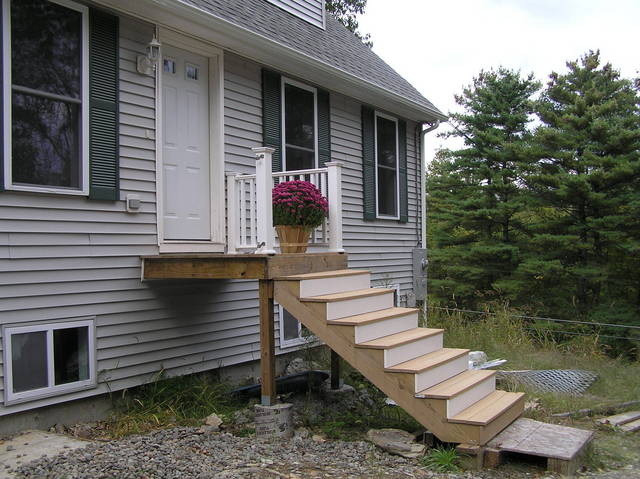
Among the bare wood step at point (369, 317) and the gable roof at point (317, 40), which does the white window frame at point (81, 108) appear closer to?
the gable roof at point (317, 40)

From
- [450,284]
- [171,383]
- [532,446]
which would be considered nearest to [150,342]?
[171,383]

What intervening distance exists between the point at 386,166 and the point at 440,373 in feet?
16.6

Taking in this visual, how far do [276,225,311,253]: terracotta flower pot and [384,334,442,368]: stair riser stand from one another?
53.6 inches

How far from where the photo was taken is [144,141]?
18.2 ft

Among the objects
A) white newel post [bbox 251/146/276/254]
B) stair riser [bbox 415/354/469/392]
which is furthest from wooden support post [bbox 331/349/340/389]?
white newel post [bbox 251/146/276/254]

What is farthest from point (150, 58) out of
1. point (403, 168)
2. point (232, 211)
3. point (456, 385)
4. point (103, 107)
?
point (403, 168)

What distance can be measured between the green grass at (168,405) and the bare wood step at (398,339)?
1.43 meters

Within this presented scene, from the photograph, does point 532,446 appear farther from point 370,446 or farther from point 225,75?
point 225,75

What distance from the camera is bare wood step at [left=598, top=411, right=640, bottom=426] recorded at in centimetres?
583

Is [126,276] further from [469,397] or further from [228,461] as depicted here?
[469,397]

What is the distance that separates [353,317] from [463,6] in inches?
632

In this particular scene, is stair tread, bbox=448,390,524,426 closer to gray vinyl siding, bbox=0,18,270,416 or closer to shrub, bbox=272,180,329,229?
shrub, bbox=272,180,329,229

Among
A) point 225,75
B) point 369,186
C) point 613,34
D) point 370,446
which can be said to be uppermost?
point 613,34

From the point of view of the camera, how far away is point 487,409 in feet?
15.6
